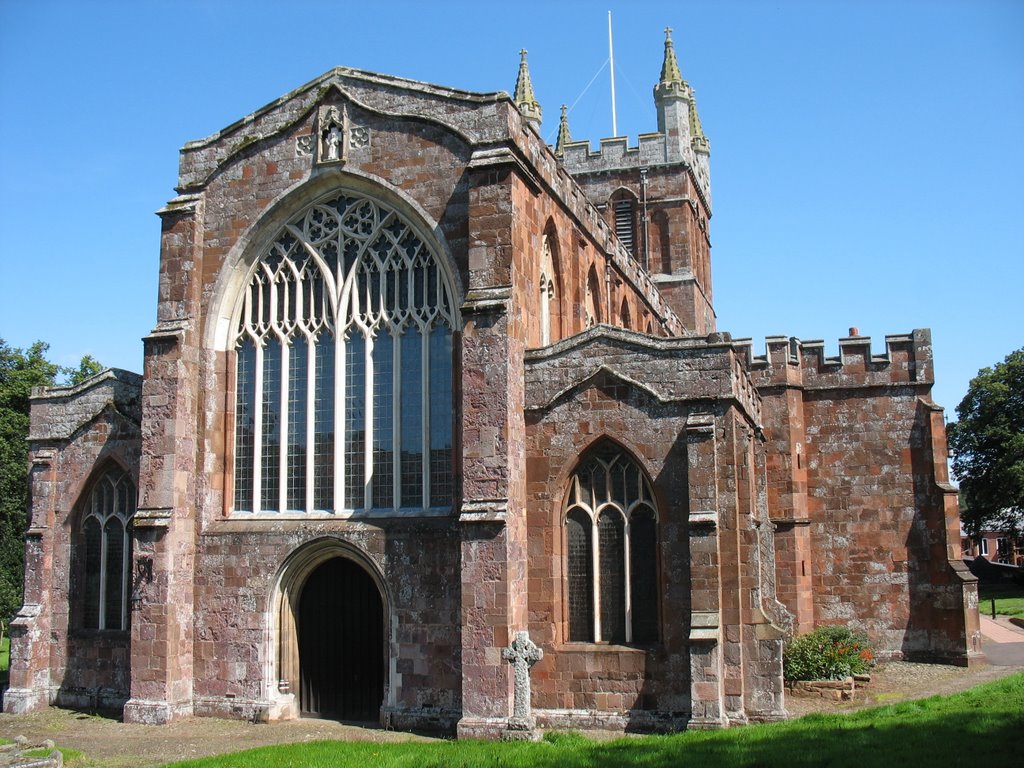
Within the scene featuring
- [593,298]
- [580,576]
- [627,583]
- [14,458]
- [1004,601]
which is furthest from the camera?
[1004,601]

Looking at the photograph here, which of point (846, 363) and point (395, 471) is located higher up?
point (846, 363)

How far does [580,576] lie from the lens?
18.3m

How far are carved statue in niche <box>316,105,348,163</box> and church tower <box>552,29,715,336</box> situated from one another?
72.4ft

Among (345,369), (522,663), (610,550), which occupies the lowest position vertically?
(522,663)

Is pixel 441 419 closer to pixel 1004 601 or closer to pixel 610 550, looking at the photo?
pixel 610 550

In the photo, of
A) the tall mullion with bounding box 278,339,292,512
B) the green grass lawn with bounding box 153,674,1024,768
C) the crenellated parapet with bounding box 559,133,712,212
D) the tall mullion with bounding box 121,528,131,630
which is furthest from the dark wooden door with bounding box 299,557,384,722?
the crenellated parapet with bounding box 559,133,712,212

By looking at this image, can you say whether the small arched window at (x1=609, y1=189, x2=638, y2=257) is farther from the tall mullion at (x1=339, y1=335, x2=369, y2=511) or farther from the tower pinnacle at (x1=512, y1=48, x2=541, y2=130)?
the tall mullion at (x1=339, y1=335, x2=369, y2=511)

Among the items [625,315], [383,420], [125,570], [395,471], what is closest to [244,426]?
[383,420]

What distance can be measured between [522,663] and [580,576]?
2082mm

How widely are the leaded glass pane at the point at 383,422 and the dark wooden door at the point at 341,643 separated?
1.53 metres

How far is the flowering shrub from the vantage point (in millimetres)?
21391

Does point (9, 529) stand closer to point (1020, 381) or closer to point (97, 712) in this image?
point (97, 712)

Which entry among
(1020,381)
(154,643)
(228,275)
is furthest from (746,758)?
(1020,381)

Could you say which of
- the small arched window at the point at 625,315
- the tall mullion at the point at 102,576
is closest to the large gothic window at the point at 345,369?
the tall mullion at the point at 102,576
